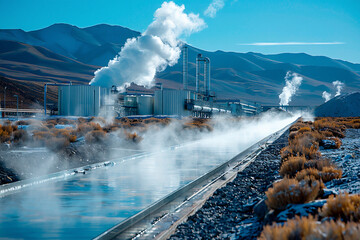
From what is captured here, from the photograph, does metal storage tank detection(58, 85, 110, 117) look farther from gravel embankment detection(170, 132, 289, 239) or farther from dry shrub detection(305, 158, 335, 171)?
dry shrub detection(305, 158, 335, 171)

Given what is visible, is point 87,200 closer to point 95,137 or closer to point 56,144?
point 56,144

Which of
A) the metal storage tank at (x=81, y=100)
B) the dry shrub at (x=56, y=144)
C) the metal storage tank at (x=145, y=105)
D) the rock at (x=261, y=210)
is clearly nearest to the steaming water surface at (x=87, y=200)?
the rock at (x=261, y=210)

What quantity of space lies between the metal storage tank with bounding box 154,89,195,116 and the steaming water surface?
45.6 m

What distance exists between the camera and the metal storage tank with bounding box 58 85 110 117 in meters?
50.2

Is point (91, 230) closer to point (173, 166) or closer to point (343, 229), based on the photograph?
point (343, 229)

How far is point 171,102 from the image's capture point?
5950 cm

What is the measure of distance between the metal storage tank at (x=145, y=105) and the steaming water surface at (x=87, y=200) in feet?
162

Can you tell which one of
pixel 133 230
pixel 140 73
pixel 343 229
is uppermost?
pixel 140 73

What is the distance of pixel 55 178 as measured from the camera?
1106 cm

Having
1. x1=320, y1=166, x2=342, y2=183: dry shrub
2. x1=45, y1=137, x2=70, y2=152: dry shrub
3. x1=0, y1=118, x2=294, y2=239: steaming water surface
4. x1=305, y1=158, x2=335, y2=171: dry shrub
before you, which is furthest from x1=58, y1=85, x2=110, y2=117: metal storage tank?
x1=320, y1=166, x2=342, y2=183: dry shrub

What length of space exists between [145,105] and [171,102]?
5.24 meters

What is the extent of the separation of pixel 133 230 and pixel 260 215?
1888 millimetres

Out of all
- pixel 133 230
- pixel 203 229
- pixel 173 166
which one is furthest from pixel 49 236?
pixel 173 166

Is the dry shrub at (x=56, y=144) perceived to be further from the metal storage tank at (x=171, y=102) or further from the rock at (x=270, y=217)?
the metal storage tank at (x=171, y=102)
